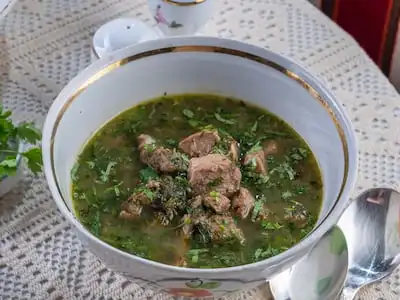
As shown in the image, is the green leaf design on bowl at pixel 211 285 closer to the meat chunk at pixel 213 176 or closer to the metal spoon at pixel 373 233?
the meat chunk at pixel 213 176

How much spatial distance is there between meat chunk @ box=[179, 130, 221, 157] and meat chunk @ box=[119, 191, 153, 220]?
12 centimetres

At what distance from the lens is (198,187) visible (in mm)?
1159

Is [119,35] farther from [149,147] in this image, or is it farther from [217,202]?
[217,202]

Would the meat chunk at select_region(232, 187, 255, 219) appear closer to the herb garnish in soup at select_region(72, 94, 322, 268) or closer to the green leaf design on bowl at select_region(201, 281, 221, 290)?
the herb garnish in soup at select_region(72, 94, 322, 268)

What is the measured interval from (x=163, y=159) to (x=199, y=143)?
8cm

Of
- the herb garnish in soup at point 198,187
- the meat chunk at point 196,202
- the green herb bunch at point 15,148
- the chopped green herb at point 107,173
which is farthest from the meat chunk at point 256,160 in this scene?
the green herb bunch at point 15,148

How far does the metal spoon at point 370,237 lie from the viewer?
124 cm

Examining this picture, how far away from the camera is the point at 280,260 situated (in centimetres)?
101

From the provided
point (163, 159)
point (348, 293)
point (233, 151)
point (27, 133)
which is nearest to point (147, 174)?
point (163, 159)

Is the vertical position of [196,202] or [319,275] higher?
[196,202]

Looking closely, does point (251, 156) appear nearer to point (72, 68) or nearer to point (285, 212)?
point (285, 212)

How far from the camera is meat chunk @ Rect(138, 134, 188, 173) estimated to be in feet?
3.88

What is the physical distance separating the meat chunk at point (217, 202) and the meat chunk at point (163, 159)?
0.25 feet

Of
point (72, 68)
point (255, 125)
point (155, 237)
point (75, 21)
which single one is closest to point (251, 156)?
point (255, 125)
